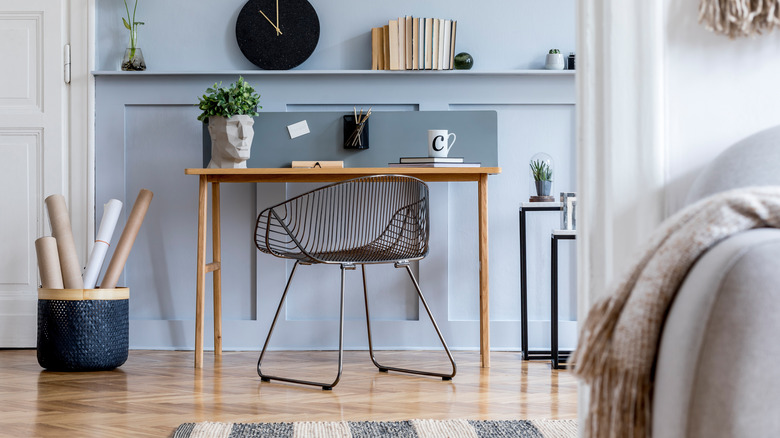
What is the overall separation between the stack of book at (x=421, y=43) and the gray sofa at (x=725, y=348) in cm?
243

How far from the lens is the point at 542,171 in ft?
9.15

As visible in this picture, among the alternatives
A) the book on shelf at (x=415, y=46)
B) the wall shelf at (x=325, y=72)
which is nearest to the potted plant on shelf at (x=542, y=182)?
the wall shelf at (x=325, y=72)

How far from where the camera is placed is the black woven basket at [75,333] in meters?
2.48

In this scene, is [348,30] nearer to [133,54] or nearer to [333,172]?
[333,172]

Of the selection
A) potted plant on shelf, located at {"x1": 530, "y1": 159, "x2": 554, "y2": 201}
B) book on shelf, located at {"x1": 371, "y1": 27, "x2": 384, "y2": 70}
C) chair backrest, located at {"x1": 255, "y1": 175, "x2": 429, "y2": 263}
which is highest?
book on shelf, located at {"x1": 371, "y1": 27, "x2": 384, "y2": 70}

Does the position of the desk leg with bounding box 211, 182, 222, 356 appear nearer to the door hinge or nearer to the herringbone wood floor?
the herringbone wood floor

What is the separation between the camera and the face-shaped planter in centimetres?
270

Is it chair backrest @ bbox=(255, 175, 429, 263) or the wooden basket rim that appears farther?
the wooden basket rim

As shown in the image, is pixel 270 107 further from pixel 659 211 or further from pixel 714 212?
pixel 714 212

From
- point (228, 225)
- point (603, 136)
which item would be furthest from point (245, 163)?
point (603, 136)

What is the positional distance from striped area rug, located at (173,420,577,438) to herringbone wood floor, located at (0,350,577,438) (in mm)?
84

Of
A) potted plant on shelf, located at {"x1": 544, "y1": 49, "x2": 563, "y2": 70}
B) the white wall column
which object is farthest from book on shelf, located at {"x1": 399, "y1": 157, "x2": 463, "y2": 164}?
the white wall column

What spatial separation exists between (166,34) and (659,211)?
2615mm

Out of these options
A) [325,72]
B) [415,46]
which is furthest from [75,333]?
[415,46]
